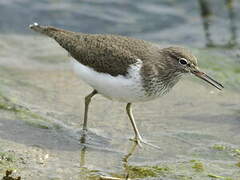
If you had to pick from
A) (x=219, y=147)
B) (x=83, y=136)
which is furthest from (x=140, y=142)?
(x=219, y=147)

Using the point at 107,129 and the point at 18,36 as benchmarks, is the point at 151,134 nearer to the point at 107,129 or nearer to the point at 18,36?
the point at 107,129

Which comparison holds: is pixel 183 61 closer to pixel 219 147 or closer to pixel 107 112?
pixel 219 147

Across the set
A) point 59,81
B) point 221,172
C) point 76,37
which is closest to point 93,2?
point 59,81

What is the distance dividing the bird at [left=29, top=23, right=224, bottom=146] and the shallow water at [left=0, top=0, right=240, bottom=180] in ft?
2.22

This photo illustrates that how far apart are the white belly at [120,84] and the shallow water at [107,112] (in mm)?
777

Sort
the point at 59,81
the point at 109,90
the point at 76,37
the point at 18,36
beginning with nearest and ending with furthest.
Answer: the point at 109,90
the point at 76,37
the point at 59,81
the point at 18,36

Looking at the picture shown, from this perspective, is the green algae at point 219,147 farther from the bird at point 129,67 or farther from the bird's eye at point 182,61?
the bird's eye at point 182,61

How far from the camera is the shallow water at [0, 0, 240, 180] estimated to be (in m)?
6.32

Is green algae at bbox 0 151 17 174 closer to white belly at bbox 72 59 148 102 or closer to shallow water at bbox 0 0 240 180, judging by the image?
shallow water at bbox 0 0 240 180

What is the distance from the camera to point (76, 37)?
741 cm

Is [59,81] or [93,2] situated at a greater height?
[93,2]

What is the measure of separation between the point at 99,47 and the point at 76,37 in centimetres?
60

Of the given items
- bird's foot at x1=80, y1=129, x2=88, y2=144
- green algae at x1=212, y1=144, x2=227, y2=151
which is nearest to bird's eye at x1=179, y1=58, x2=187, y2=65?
green algae at x1=212, y1=144, x2=227, y2=151

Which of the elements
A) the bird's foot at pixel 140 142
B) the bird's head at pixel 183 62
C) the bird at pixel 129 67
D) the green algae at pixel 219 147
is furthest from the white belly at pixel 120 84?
the green algae at pixel 219 147
